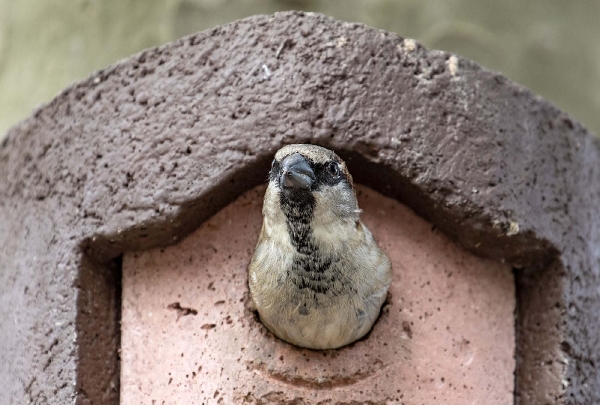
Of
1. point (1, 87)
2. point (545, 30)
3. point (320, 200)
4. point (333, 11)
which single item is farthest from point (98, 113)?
point (545, 30)

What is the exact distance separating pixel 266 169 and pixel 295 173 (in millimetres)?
289

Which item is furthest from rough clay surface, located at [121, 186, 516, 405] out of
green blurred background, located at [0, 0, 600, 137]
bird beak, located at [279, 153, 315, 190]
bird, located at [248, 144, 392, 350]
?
green blurred background, located at [0, 0, 600, 137]

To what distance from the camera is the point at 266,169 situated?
1.96m

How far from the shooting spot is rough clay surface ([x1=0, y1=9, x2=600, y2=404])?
191 cm

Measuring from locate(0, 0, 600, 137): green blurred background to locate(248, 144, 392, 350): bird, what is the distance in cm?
119

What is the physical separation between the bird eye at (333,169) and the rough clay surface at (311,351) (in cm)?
30

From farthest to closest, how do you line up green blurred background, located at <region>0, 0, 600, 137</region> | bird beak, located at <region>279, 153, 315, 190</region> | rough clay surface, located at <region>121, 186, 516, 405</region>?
green blurred background, located at <region>0, 0, 600, 137</region>, rough clay surface, located at <region>121, 186, 516, 405</region>, bird beak, located at <region>279, 153, 315, 190</region>

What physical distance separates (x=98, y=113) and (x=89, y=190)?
0.76 feet

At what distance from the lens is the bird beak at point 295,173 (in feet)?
5.52

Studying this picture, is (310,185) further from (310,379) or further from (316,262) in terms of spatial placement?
(310,379)

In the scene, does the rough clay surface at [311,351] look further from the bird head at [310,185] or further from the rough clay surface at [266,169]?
the bird head at [310,185]

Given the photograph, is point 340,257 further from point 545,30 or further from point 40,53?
point 545,30

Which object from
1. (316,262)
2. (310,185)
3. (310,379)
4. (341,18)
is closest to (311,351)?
(310,379)

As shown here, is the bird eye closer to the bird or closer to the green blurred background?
the bird
